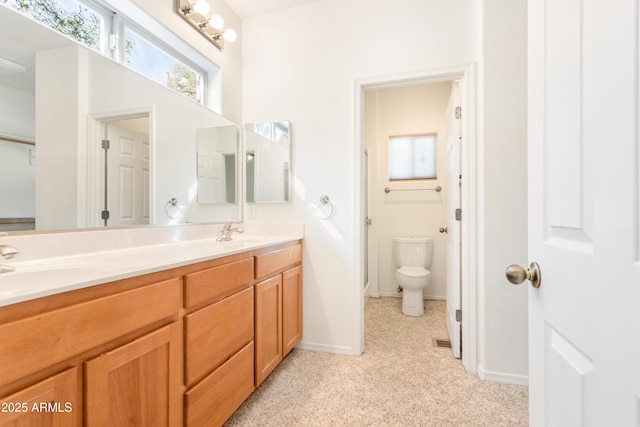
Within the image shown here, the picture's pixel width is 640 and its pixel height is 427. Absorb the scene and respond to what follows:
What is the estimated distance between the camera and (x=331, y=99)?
211 cm

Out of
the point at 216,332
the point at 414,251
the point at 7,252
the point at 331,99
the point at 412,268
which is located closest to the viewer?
the point at 7,252

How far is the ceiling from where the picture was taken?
2.14 metres

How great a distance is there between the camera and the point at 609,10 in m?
0.44

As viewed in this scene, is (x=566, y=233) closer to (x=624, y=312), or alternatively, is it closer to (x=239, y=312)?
(x=624, y=312)

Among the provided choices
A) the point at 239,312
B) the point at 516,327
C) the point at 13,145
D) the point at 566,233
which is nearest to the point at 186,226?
the point at 239,312

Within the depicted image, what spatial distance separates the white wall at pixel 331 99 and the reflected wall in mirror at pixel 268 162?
0.07 m

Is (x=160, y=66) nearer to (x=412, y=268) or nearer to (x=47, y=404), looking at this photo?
(x=47, y=404)

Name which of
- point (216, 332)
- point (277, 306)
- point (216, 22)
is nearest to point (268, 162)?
point (216, 22)

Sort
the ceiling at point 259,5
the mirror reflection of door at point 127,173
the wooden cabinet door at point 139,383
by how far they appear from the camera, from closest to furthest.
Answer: the wooden cabinet door at point 139,383
the mirror reflection of door at point 127,173
the ceiling at point 259,5

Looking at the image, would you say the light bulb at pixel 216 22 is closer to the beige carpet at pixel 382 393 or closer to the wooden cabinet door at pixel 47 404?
the wooden cabinet door at pixel 47 404

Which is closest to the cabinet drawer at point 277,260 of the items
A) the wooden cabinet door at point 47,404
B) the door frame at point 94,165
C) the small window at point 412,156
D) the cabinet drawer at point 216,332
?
the cabinet drawer at point 216,332

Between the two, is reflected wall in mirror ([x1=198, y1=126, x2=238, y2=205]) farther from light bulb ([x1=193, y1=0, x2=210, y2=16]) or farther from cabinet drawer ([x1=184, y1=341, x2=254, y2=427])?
cabinet drawer ([x1=184, y1=341, x2=254, y2=427])

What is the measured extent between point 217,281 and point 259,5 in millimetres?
2081

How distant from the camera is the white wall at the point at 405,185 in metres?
3.34
